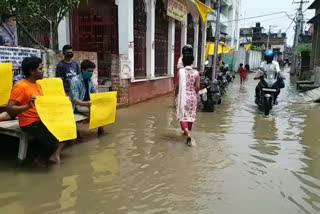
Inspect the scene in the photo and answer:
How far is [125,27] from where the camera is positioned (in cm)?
964

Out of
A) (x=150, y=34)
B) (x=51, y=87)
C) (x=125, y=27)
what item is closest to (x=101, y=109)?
(x=51, y=87)

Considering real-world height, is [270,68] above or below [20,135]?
above

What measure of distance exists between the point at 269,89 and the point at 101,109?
16.7 ft

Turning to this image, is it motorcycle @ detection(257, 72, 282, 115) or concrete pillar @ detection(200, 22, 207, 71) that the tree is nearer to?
motorcycle @ detection(257, 72, 282, 115)

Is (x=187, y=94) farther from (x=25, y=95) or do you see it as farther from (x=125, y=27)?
(x=125, y=27)

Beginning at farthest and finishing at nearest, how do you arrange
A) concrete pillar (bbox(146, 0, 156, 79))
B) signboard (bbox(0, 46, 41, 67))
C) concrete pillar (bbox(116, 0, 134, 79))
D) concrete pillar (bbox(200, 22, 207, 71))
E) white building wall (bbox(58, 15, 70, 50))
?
concrete pillar (bbox(200, 22, 207, 71)) < concrete pillar (bbox(146, 0, 156, 79)) < white building wall (bbox(58, 15, 70, 50)) < concrete pillar (bbox(116, 0, 134, 79)) < signboard (bbox(0, 46, 41, 67))

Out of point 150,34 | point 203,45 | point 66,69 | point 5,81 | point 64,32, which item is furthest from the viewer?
point 203,45

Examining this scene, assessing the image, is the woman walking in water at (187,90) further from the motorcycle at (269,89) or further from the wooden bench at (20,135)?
the motorcycle at (269,89)

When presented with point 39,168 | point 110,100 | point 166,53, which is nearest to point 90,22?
point 166,53

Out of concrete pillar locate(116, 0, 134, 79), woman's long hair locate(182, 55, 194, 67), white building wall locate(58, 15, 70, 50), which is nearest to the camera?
woman's long hair locate(182, 55, 194, 67)

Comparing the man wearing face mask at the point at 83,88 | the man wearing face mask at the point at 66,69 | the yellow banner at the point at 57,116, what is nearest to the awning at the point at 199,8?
the man wearing face mask at the point at 66,69

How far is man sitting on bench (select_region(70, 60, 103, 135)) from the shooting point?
5730 mm

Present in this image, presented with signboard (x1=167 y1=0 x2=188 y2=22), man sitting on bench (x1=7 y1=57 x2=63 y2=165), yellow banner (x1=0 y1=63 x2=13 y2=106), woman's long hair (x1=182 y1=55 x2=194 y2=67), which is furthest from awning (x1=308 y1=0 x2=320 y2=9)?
man sitting on bench (x1=7 y1=57 x2=63 y2=165)

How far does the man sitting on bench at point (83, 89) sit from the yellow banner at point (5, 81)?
93cm
